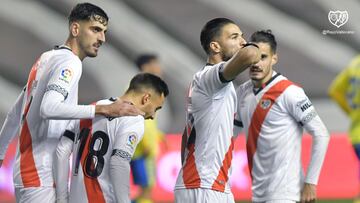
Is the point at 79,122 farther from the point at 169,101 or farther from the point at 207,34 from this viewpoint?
the point at 169,101

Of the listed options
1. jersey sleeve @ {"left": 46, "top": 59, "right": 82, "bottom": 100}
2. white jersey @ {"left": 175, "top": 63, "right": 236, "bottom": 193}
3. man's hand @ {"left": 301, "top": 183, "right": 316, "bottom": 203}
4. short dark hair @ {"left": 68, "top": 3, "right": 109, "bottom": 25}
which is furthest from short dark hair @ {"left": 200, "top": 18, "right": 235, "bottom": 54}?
man's hand @ {"left": 301, "top": 183, "right": 316, "bottom": 203}

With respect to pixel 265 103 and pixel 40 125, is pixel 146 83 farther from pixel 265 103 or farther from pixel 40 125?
pixel 265 103

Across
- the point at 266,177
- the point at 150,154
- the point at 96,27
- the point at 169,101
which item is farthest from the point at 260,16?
the point at 96,27

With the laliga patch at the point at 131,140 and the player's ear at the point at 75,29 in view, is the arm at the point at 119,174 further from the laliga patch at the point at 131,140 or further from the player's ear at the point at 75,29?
the player's ear at the point at 75,29

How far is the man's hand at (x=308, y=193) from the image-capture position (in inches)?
268

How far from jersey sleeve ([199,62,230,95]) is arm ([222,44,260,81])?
0.47 feet

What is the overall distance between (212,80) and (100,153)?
0.84 meters

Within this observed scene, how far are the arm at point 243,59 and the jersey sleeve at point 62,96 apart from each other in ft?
2.89

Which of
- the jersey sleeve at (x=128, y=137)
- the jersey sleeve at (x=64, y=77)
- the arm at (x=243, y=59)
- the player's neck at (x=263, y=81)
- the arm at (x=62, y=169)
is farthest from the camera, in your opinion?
the player's neck at (x=263, y=81)

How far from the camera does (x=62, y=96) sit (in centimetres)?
555

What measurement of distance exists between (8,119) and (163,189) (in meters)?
6.46

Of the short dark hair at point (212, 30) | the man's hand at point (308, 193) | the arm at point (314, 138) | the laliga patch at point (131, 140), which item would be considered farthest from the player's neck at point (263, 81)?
the laliga patch at point (131, 140)

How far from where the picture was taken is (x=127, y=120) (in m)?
5.83

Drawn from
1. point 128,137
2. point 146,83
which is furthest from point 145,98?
point 128,137
